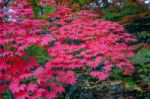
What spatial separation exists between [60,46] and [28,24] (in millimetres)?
885

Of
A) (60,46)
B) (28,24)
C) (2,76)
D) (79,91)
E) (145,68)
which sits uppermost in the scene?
(28,24)

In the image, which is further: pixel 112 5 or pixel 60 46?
pixel 112 5

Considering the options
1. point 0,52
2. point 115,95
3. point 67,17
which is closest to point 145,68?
point 115,95

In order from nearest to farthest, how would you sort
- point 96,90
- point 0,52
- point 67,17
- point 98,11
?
point 0,52, point 67,17, point 96,90, point 98,11

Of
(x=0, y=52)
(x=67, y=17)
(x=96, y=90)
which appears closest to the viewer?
(x=0, y=52)

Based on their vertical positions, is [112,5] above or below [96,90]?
above

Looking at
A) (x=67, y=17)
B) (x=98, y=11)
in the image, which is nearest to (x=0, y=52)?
(x=67, y=17)

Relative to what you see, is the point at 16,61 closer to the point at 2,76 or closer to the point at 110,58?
the point at 2,76

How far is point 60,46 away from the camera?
624 cm

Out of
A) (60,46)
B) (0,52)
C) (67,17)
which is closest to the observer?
(0,52)

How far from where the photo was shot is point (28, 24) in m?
6.37

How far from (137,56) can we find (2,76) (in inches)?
161

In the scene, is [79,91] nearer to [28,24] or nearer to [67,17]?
[67,17]

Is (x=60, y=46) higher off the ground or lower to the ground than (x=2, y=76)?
higher
